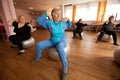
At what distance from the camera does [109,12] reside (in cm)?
507

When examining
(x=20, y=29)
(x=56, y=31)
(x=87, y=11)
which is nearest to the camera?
(x=56, y=31)

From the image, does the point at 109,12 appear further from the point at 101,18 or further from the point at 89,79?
the point at 89,79

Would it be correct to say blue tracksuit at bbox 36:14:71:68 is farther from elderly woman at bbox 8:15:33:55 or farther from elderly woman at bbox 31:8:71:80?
elderly woman at bbox 8:15:33:55

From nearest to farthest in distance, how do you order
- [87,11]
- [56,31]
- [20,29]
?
[56,31], [20,29], [87,11]

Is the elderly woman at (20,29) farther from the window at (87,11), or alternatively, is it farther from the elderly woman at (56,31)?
the window at (87,11)

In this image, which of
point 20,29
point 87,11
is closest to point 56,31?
point 20,29

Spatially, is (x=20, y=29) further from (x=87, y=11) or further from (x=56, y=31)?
(x=87, y=11)

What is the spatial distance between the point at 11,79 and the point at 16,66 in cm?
42

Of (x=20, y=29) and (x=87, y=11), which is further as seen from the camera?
(x=87, y=11)

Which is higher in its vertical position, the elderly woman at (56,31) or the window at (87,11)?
the window at (87,11)

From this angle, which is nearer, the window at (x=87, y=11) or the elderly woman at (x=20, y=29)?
Answer: the elderly woman at (x=20, y=29)

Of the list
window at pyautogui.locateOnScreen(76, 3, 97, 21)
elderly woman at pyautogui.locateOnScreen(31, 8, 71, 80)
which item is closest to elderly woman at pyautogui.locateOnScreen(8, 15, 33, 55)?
elderly woman at pyautogui.locateOnScreen(31, 8, 71, 80)

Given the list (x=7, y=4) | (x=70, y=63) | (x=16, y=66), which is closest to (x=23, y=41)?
(x=16, y=66)

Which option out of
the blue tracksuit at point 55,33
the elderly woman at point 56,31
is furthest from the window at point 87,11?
the blue tracksuit at point 55,33
